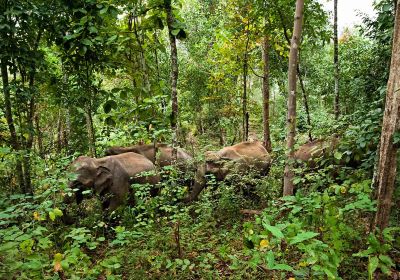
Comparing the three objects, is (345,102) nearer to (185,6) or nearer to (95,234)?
(185,6)

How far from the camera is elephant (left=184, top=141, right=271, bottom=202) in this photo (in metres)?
7.84

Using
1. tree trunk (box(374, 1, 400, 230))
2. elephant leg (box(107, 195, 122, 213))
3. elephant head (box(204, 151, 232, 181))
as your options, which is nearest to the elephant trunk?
elephant head (box(204, 151, 232, 181))

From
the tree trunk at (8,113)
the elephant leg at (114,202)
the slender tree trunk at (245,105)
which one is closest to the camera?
the tree trunk at (8,113)

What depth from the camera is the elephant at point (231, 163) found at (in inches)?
309

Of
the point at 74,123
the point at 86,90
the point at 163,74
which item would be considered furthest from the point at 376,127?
the point at 163,74

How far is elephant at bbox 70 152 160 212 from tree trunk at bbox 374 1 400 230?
4228mm

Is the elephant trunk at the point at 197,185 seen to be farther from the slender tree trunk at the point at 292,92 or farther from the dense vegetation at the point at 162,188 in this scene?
the slender tree trunk at the point at 292,92

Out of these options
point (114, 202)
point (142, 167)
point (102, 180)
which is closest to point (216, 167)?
point (142, 167)

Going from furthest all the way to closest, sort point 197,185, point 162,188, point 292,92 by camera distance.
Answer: point 197,185 → point 162,188 → point 292,92

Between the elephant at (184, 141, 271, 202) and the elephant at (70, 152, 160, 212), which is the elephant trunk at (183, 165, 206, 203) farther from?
the elephant at (70, 152, 160, 212)

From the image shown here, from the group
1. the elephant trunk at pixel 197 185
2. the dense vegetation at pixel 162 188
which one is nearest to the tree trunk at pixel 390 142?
the dense vegetation at pixel 162 188

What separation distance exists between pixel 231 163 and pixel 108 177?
2.83 meters

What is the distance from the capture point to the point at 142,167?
724cm

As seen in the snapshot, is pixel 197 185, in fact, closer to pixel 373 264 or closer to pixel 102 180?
pixel 102 180
